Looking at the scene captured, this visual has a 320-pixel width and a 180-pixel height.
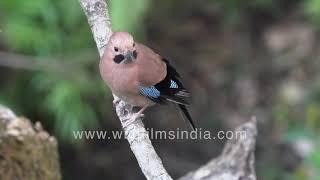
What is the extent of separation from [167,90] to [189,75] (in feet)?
8.99

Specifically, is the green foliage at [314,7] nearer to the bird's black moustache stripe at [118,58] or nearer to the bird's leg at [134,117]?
the bird's leg at [134,117]

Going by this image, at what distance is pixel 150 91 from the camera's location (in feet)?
8.64

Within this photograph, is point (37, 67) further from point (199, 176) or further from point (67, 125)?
point (199, 176)

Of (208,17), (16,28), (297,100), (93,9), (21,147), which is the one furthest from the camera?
(208,17)

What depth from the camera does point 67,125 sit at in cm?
429

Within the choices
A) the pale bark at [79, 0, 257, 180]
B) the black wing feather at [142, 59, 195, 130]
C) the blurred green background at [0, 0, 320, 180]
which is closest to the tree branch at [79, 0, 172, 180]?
the pale bark at [79, 0, 257, 180]

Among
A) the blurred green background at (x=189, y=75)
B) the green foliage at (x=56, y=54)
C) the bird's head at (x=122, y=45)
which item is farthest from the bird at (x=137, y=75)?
the green foliage at (x=56, y=54)

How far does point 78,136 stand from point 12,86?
0.44 meters

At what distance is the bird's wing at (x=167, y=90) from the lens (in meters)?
2.59

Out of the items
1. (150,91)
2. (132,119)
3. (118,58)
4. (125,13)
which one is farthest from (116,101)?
(125,13)

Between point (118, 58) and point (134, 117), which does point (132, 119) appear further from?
point (118, 58)

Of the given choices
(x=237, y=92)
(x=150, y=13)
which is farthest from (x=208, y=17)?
(x=150, y=13)

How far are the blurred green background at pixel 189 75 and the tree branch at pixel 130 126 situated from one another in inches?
52.8

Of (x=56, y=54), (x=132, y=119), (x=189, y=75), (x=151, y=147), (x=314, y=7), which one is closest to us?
(x=151, y=147)
